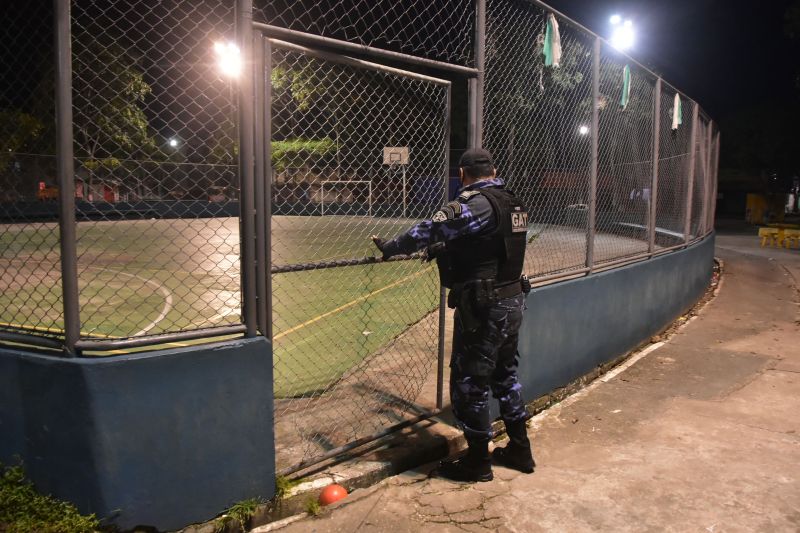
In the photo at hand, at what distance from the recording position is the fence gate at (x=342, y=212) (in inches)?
Answer: 140

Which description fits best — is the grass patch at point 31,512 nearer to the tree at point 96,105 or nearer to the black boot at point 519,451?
the tree at point 96,105

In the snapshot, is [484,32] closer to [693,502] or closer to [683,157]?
[693,502]

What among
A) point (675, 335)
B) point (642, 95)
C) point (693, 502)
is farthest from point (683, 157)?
point (693, 502)

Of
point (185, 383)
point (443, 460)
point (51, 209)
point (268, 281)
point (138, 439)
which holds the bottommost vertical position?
point (443, 460)

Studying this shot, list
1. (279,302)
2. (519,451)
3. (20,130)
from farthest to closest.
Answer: (279,302) < (20,130) < (519,451)

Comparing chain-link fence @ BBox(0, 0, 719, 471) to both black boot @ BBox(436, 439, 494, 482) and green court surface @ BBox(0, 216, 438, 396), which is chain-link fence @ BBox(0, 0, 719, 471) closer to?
green court surface @ BBox(0, 216, 438, 396)

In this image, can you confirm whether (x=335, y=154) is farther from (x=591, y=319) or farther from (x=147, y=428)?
(x=147, y=428)

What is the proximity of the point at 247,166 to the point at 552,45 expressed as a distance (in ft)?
10.2

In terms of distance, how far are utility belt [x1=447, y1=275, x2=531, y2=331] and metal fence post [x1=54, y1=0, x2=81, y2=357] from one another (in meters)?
1.98

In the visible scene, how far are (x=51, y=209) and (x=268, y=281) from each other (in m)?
1.07

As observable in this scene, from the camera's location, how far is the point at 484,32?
14.1 feet

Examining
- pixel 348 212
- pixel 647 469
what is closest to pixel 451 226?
pixel 647 469

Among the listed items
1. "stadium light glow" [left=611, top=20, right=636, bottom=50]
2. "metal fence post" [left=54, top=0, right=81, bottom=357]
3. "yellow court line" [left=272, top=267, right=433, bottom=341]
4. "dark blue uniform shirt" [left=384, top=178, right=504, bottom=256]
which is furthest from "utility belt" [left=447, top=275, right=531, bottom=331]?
"stadium light glow" [left=611, top=20, right=636, bottom=50]

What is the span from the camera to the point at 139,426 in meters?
Answer: 2.84
